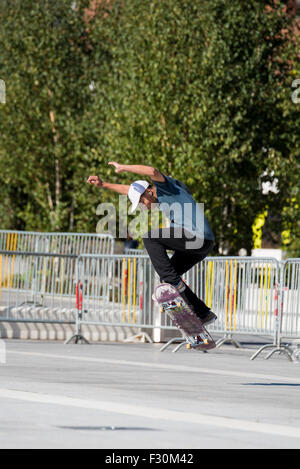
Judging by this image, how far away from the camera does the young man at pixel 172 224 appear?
9117 millimetres

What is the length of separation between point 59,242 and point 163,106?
239 inches

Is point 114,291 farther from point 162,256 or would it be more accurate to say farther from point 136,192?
point 136,192

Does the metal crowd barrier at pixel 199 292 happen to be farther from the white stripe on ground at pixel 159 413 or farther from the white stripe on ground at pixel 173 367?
the white stripe on ground at pixel 159 413

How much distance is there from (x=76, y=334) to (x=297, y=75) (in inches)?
598

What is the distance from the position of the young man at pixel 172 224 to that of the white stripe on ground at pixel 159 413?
2.07m

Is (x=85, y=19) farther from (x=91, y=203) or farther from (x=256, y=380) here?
(x=256, y=380)

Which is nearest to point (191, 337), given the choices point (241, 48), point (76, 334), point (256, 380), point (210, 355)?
point (256, 380)

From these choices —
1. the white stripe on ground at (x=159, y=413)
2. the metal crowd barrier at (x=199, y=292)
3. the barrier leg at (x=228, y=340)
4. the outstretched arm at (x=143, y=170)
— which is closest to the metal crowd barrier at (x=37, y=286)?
the metal crowd barrier at (x=199, y=292)

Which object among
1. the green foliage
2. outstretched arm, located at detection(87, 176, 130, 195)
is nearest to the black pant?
outstretched arm, located at detection(87, 176, 130, 195)

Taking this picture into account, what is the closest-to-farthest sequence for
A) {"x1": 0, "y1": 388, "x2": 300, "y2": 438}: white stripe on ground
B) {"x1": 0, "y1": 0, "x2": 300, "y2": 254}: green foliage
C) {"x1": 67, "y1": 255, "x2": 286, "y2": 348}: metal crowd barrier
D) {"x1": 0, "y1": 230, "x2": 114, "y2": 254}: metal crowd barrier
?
{"x1": 0, "y1": 388, "x2": 300, "y2": 438}: white stripe on ground → {"x1": 67, "y1": 255, "x2": 286, "y2": 348}: metal crowd barrier → {"x1": 0, "y1": 230, "x2": 114, "y2": 254}: metal crowd barrier → {"x1": 0, "y1": 0, "x2": 300, "y2": 254}: green foliage

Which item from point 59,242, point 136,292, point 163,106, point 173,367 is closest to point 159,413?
point 173,367

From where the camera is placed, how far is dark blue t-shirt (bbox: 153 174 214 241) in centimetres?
909

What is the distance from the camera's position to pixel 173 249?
370 inches

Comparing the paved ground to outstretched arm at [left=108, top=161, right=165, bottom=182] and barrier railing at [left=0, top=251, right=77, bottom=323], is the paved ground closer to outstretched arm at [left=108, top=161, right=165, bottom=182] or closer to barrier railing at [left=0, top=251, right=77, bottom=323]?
outstretched arm at [left=108, top=161, right=165, bottom=182]
